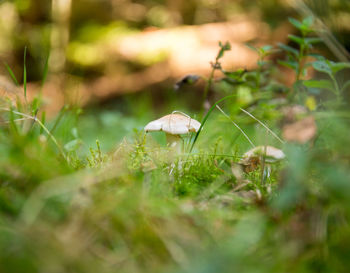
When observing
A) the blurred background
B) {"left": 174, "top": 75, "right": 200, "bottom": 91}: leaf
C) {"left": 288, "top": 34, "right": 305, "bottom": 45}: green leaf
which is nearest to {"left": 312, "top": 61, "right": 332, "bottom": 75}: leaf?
{"left": 288, "top": 34, "right": 305, "bottom": 45}: green leaf

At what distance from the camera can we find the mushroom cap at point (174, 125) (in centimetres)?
113

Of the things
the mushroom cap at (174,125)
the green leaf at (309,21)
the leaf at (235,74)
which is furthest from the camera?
the leaf at (235,74)

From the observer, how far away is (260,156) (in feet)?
3.06

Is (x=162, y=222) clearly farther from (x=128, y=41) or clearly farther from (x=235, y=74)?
(x=128, y=41)

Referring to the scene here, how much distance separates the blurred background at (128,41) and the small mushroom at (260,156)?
3.87 metres

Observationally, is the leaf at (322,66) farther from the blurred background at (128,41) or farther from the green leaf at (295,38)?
the blurred background at (128,41)

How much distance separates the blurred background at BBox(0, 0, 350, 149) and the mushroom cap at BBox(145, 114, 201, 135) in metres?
3.68

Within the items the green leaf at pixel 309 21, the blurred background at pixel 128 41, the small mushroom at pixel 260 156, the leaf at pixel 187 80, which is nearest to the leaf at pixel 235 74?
the leaf at pixel 187 80

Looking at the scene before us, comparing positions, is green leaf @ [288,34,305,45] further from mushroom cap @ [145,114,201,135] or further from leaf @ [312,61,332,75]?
mushroom cap @ [145,114,201,135]

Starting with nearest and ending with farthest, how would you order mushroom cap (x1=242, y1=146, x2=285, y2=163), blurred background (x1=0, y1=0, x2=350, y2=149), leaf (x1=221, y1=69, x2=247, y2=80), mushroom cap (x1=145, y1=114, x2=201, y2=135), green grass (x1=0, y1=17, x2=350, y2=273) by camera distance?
green grass (x1=0, y1=17, x2=350, y2=273) < mushroom cap (x1=242, y1=146, x2=285, y2=163) < mushroom cap (x1=145, y1=114, x2=201, y2=135) < leaf (x1=221, y1=69, x2=247, y2=80) < blurred background (x1=0, y1=0, x2=350, y2=149)

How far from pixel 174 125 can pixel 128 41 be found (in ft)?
18.4

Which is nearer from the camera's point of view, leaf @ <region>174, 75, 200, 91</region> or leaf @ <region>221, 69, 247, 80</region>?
leaf @ <region>174, 75, 200, 91</region>

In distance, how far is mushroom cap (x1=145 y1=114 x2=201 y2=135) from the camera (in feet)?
3.71

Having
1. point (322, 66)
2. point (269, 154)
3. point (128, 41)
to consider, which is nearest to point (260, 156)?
point (269, 154)
